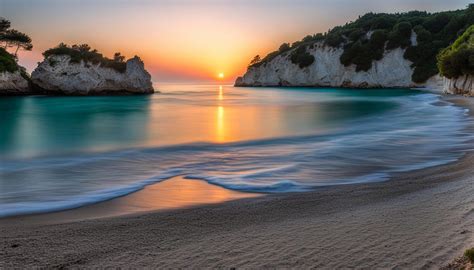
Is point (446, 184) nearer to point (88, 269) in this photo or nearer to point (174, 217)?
point (174, 217)

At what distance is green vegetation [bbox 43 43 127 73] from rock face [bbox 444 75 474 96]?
134ft

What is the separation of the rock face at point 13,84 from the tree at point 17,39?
8526mm

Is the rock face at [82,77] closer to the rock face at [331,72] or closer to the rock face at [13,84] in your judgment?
the rock face at [13,84]

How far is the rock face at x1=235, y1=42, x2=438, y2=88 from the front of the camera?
3059 inches

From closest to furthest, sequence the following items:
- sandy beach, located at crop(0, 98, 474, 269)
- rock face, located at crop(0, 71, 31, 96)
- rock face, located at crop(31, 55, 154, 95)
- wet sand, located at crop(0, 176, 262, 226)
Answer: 1. sandy beach, located at crop(0, 98, 474, 269)
2. wet sand, located at crop(0, 176, 262, 226)
3. rock face, located at crop(0, 71, 31, 96)
4. rock face, located at crop(31, 55, 154, 95)

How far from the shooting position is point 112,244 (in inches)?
161

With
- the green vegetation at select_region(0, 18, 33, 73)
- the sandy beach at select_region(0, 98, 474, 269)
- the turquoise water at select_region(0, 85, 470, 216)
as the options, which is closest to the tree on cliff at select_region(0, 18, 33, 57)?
the green vegetation at select_region(0, 18, 33, 73)

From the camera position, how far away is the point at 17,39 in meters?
54.6

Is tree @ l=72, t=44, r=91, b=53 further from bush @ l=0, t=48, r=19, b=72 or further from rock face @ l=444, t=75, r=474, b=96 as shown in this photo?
rock face @ l=444, t=75, r=474, b=96

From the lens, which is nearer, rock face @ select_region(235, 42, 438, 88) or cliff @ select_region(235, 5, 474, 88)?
cliff @ select_region(235, 5, 474, 88)

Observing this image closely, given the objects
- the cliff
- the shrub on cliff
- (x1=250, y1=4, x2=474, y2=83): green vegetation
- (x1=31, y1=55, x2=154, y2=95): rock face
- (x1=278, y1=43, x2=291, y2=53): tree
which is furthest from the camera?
(x1=278, y1=43, x2=291, y2=53): tree

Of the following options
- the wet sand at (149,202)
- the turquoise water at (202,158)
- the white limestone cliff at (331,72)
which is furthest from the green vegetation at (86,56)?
the white limestone cliff at (331,72)

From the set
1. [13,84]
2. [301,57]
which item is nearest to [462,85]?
[13,84]

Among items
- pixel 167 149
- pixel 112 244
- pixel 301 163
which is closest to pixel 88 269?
pixel 112 244
